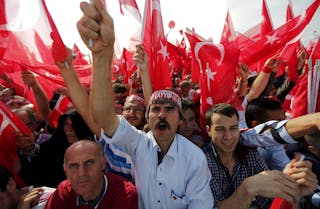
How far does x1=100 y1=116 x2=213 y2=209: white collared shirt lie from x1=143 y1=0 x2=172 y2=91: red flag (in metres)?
1.73

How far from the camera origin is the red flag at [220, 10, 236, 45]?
15.5ft

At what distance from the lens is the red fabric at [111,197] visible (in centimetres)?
191

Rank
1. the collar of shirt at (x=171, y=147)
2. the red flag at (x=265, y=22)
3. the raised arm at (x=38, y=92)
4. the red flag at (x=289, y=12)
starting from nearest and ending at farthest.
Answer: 1. the collar of shirt at (x=171, y=147)
2. the raised arm at (x=38, y=92)
3. the red flag at (x=265, y=22)
4. the red flag at (x=289, y=12)

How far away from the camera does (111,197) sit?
1951mm

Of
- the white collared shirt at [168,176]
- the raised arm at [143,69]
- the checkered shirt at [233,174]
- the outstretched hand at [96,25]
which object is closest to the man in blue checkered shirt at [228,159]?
the checkered shirt at [233,174]

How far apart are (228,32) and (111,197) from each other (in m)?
3.66

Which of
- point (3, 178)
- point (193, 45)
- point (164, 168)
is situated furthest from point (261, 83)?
point (3, 178)

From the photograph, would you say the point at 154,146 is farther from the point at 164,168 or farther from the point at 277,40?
the point at 277,40

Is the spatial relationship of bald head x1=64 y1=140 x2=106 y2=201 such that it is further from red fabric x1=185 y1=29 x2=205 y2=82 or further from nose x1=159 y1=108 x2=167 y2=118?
red fabric x1=185 y1=29 x2=205 y2=82

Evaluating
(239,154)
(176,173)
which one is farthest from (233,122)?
(176,173)

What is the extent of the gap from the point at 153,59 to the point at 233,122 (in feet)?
5.27

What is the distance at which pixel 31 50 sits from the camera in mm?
2939

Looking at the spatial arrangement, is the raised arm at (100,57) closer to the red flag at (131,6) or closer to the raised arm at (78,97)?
the raised arm at (78,97)

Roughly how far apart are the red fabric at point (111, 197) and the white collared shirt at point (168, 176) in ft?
0.31
